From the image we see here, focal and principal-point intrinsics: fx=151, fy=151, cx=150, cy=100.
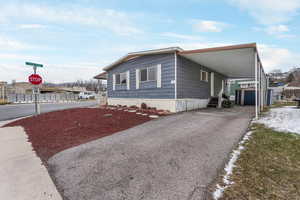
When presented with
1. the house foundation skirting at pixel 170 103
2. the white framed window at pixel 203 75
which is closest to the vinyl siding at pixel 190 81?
the white framed window at pixel 203 75

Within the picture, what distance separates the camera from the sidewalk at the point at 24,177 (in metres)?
2.00

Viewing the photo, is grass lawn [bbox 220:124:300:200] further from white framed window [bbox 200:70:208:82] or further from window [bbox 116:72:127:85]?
window [bbox 116:72:127:85]

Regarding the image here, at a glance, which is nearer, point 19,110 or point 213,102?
point 213,102

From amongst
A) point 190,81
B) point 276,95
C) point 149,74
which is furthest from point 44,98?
point 276,95

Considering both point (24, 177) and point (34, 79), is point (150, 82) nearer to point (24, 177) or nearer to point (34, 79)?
point (34, 79)

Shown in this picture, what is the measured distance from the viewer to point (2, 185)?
2270 mm

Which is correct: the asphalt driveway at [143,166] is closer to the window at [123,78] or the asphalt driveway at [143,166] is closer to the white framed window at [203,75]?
the white framed window at [203,75]

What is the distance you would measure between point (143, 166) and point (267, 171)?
1.96m

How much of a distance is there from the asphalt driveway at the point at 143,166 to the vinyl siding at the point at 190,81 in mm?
4507

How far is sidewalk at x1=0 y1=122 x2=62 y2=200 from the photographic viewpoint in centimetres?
200

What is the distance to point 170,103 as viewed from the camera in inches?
322

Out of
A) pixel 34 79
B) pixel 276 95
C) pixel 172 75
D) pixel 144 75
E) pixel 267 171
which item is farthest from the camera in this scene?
pixel 276 95

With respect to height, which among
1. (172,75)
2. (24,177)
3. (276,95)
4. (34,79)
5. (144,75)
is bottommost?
(24,177)

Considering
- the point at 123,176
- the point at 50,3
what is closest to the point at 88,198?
the point at 123,176
